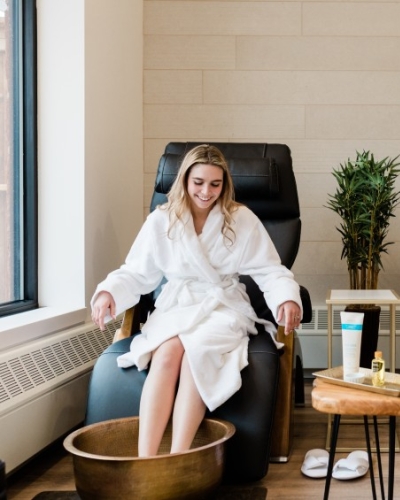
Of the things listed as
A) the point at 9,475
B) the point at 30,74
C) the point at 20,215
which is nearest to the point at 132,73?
the point at 30,74

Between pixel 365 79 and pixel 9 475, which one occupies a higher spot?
pixel 365 79

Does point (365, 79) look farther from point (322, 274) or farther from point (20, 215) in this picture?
point (20, 215)

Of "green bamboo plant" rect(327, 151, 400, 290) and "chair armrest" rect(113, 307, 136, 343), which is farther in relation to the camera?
"green bamboo plant" rect(327, 151, 400, 290)

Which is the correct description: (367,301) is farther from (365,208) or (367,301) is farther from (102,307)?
(102,307)

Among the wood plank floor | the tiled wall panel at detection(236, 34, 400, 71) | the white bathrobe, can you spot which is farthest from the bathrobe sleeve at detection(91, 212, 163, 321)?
the tiled wall panel at detection(236, 34, 400, 71)

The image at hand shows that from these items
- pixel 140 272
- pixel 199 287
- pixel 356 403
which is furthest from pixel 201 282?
pixel 356 403

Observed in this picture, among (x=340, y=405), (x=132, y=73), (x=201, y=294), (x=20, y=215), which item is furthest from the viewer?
(x=132, y=73)

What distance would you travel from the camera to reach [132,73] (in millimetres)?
3791

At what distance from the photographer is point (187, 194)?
269 centimetres

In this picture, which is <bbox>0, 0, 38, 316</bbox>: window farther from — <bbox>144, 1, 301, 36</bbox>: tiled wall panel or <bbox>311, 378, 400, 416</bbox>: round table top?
<bbox>311, 378, 400, 416</bbox>: round table top

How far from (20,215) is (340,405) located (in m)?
1.74

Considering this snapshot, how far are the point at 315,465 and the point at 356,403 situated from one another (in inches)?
34.6

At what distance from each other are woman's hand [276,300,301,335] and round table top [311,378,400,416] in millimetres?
733

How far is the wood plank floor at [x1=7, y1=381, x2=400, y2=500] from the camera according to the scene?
2295mm
